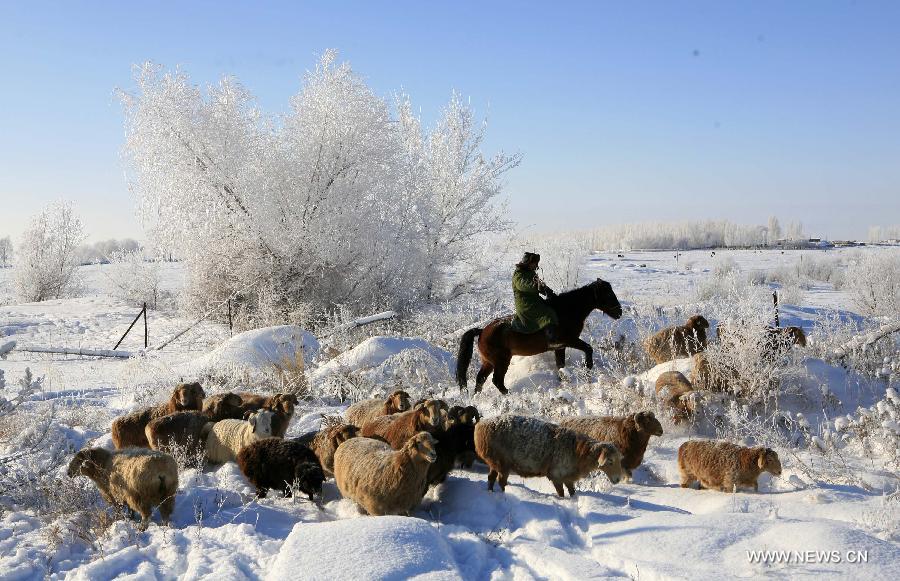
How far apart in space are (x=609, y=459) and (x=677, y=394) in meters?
2.28

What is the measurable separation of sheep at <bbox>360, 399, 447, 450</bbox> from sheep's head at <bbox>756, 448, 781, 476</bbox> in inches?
91.5

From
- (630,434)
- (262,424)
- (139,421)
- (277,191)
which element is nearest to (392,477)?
(262,424)

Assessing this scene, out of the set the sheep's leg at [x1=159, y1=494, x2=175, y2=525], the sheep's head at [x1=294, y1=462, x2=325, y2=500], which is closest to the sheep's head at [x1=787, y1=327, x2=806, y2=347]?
the sheep's head at [x1=294, y1=462, x2=325, y2=500]

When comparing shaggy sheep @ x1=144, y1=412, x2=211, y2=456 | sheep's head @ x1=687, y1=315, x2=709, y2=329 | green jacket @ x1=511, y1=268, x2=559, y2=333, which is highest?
green jacket @ x1=511, y1=268, x2=559, y2=333

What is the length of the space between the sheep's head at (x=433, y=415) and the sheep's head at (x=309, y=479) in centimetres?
88

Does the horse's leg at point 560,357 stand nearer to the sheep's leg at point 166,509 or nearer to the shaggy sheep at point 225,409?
the shaggy sheep at point 225,409

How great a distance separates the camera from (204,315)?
18.6 meters

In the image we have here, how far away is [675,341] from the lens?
28.7 feet

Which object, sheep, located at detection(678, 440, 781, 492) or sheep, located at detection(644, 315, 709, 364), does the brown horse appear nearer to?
sheep, located at detection(644, 315, 709, 364)

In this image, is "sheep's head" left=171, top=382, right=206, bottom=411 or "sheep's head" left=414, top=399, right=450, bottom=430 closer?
"sheep's head" left=414, top=399, right=450, bottom=430

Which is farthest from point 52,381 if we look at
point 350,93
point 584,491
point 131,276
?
point 131,276

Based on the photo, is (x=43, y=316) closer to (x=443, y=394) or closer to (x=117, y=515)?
(x=443, y=394)

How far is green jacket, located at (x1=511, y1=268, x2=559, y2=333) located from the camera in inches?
329

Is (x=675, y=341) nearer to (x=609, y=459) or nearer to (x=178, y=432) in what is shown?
(x=609, y=459)
